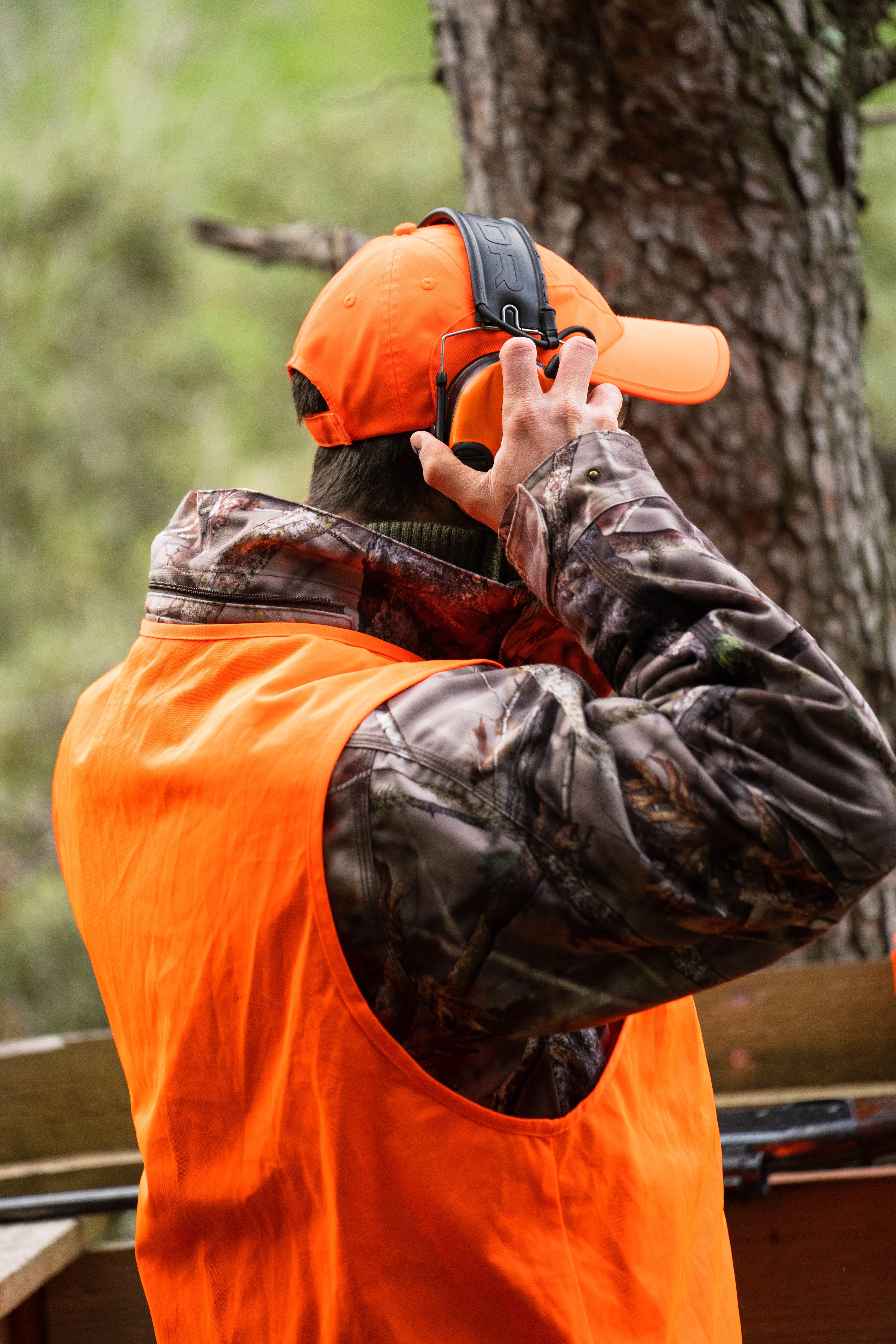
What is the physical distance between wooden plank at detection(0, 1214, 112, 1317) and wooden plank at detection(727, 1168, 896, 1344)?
955 mm

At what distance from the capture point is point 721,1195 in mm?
1196

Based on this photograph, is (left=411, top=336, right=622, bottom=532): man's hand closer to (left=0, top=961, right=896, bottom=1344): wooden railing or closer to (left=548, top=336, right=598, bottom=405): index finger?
(left=548, top=336, right=598, bottom=405): index finger

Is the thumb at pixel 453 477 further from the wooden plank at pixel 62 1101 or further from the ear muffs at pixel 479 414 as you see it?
the wooden plank at pixel 62 1101

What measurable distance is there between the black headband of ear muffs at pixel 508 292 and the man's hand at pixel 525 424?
0.06 meters

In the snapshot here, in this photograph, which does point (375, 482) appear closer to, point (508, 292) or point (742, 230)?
point (508, 292)

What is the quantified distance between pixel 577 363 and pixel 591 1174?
752mm

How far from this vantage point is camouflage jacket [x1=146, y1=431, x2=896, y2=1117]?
2.62ft

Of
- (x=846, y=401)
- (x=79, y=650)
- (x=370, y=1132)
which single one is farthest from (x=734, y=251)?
(x=79, y=650)

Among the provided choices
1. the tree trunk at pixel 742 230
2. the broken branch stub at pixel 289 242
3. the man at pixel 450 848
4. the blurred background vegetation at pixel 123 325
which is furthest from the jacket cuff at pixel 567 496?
the blurred background vegetation at pixel 123 325

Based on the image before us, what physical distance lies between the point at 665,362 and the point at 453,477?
0.39 metres

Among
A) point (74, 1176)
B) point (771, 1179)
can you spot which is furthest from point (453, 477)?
point (74, 1176)

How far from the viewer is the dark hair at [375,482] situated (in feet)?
3.70

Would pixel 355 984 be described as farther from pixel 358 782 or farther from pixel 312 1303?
pixel 312 1303

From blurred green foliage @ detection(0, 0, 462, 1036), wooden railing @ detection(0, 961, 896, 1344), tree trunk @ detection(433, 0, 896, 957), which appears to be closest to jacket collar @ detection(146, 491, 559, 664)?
wooden railing @ detection(0, 961, 896, 1344)
